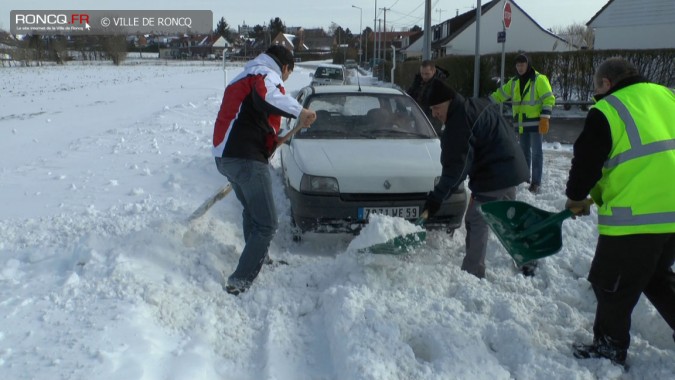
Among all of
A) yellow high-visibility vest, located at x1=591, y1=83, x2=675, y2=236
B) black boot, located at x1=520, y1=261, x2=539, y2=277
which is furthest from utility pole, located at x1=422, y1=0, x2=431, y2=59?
yellow high-visibility vest, located at x1=591, y1=83, x2=675, y2=236

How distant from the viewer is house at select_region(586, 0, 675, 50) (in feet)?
95.7

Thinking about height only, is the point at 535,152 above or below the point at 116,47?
below

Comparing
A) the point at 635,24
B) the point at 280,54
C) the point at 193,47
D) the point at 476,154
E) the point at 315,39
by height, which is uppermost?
the point at 315,39

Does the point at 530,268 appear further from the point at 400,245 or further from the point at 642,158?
the point at 642,158

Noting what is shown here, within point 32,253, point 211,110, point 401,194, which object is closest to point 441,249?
point 401,194

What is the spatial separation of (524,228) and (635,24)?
105 feet

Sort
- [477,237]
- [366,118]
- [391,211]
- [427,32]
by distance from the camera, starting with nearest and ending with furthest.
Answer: [477,237] → [391,211] → [366,118] → [427,32]

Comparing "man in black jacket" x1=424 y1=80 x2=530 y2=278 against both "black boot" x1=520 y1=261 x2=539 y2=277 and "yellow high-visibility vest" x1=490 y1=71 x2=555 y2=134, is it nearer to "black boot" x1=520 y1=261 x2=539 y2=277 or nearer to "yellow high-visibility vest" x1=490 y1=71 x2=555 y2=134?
"black boot" x1=520 y1=261 x2=539 y2=277

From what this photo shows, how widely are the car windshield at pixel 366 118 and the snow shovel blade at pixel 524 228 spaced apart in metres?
2.48

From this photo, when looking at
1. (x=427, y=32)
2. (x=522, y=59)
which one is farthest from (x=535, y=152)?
(x=427, y=32)

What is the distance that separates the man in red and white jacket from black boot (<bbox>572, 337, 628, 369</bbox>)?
2.24 meters

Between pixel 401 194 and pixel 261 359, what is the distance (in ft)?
7.75

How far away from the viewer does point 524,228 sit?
13.1 feet

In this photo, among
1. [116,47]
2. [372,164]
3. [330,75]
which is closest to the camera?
[372,164]
